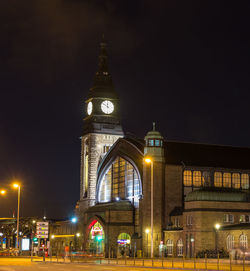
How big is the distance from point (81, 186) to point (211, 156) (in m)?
36.2

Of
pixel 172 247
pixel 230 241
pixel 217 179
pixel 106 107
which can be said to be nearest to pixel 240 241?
pixel 230 241

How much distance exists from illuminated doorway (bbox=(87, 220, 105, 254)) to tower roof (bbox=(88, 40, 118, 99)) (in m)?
32.2

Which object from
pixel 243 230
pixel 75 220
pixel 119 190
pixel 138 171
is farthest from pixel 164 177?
pixel 75 220

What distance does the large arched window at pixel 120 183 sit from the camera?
10825 cm

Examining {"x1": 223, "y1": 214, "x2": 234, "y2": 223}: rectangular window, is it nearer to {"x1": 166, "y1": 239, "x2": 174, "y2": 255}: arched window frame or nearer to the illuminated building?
the illuminated building

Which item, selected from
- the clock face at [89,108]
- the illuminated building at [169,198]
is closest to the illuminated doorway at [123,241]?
the illuminated building at [169,198]

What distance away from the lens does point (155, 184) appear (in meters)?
101

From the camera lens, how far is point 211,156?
11094 centimetres

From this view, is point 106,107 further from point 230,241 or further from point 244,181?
point 230,241

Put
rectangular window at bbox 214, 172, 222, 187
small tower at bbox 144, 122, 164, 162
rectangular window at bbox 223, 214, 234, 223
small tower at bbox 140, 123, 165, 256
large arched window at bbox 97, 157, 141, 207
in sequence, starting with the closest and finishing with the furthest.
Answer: rectangular window at bbox 223, 214, 234, 223 → small tower at bbox 140, 123, 165, 256 → small tower at bbox 144, 122, 164, 162 → rectangular window at bbox 214, 172, 222, 187 → large arched window at bbox 97, 157, 141, 207

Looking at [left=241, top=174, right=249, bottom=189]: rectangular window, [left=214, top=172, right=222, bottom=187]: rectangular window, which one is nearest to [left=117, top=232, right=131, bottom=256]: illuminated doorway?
[left=214, top=172, right=222, bottom=187]: rectangular window

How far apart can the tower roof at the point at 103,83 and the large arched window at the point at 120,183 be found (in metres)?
22.1

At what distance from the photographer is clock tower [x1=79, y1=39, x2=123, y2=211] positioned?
130750mm

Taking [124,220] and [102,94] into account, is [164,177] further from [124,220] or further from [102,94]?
[102,94]
